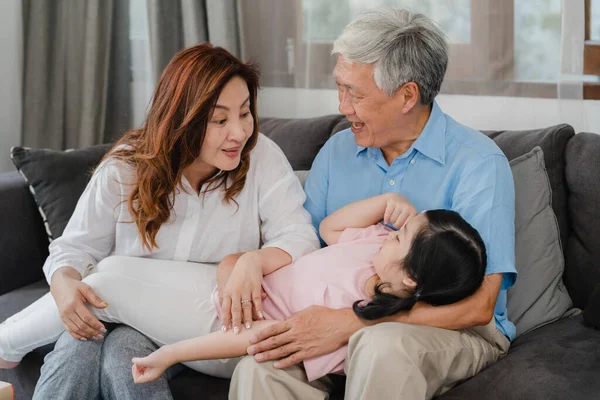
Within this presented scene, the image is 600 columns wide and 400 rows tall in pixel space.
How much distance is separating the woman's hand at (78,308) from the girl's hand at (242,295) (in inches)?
11.8

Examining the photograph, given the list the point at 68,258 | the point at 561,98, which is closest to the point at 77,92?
the point at 68,258

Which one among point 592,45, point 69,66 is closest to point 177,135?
point 592,45

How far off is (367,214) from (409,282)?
0.94 ft

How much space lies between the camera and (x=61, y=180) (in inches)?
98.3

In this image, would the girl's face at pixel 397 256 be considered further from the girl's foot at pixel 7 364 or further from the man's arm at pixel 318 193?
the girl's foot at pixel 7 364

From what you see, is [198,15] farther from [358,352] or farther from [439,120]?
[358,352]

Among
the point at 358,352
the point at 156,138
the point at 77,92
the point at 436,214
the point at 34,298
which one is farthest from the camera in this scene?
the point at 77,92

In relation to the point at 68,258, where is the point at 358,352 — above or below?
below

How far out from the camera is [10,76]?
3.21 metres

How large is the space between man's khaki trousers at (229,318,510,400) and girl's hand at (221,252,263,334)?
11 centimetres

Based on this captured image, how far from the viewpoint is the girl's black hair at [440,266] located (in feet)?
5.41

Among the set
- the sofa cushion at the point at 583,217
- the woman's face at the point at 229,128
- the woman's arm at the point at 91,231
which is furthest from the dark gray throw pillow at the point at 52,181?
the sofa cushion at the point at 583,217

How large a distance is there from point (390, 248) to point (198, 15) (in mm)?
1748

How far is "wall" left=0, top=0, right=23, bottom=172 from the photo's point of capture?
316 cm
